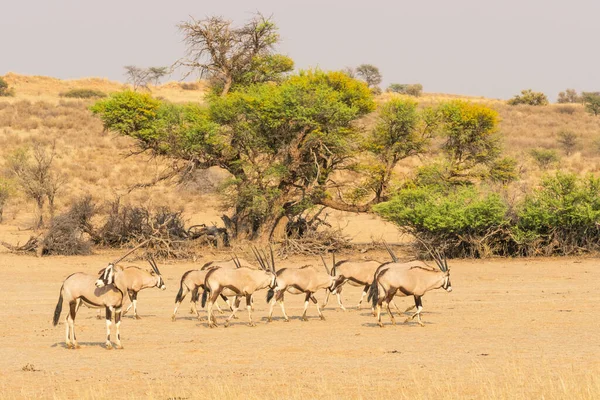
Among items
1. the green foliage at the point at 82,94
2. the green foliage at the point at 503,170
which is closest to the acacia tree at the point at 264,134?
the green foliage at the point at 503,170

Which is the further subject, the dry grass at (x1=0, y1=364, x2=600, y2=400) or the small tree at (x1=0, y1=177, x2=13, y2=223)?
the small tree at (x1=0, y1=177, x2=13, y2=223)

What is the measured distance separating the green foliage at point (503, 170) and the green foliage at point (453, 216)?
5.01ft

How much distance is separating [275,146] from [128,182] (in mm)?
19068

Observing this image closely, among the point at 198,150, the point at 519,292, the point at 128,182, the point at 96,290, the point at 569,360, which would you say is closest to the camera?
the point at 569,360

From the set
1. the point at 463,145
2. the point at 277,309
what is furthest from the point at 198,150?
the point at 277,309

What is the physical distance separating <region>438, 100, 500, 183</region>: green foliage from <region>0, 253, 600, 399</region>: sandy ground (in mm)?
8636

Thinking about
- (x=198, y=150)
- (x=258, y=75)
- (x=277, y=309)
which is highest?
(x=258, y=75)

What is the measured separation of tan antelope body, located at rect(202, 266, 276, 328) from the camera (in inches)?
588

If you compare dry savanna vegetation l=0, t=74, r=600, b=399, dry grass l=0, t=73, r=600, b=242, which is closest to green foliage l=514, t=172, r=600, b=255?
dry savanna vegetation l=0, t=74, r=600, b=399

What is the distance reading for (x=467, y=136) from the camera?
27344 mm

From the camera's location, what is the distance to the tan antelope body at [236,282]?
49.0 feet

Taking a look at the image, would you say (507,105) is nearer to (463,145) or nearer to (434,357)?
(463,145)

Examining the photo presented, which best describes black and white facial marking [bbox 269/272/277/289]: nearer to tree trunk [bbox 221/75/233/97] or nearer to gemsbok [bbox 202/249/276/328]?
gemsbok [bbox 202/249/276/328]

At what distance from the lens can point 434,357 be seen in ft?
38.8
